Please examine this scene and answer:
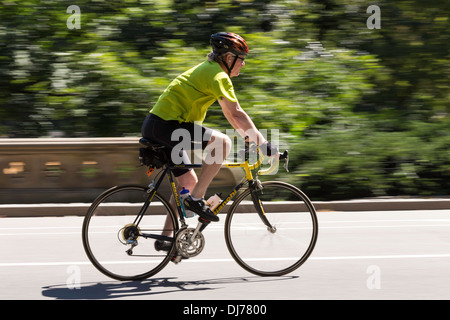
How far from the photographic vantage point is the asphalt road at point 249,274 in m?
5.29

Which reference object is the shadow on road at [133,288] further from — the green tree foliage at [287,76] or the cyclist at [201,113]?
the green tree foliage at [287,76]

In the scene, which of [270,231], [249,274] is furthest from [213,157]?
[249,274]

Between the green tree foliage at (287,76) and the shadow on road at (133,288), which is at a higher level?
the green tree foliage at (287,76)

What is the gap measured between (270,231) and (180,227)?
755 mm

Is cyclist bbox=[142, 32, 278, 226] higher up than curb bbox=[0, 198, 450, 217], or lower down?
higher up

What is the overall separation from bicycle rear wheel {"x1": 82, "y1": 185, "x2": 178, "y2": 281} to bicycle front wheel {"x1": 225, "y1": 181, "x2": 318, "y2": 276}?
0.53m

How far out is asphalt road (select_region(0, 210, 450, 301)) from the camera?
5.29 m

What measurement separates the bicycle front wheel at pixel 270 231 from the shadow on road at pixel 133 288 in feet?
0.46

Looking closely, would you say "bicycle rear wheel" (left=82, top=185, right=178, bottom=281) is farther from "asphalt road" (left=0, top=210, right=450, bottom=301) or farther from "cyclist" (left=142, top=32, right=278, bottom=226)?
"cyclist" (left=142, top=32, right=278, bottom=226)

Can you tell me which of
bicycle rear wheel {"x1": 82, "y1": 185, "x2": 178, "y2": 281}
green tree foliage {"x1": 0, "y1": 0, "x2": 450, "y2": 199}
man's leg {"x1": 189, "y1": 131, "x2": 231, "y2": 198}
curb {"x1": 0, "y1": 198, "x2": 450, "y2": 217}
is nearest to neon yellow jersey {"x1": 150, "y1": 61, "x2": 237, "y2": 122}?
man's leg {"x1": 189, "y1": 131, "x2": 231, "y2": 198}

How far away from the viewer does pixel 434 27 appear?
587 inches

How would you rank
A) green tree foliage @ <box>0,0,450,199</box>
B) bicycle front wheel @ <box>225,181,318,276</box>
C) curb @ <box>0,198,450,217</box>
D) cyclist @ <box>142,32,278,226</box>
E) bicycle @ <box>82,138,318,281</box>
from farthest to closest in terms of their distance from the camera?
→ green tree foliage @ <box>0,0,450,199</box>, curb @ <box>0,198,450,217</box>, bicycle front wheel @ <box>225,181,318,276</box>, bicycle @ <box>82,138,318,281</box>, cyclist @ <box>142,32,278,226</box>

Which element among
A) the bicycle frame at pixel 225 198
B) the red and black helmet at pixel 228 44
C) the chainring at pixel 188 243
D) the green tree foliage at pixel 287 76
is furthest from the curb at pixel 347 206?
the red and black helmet at pixel 228 44

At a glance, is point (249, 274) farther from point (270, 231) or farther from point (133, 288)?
point (133, 288)
